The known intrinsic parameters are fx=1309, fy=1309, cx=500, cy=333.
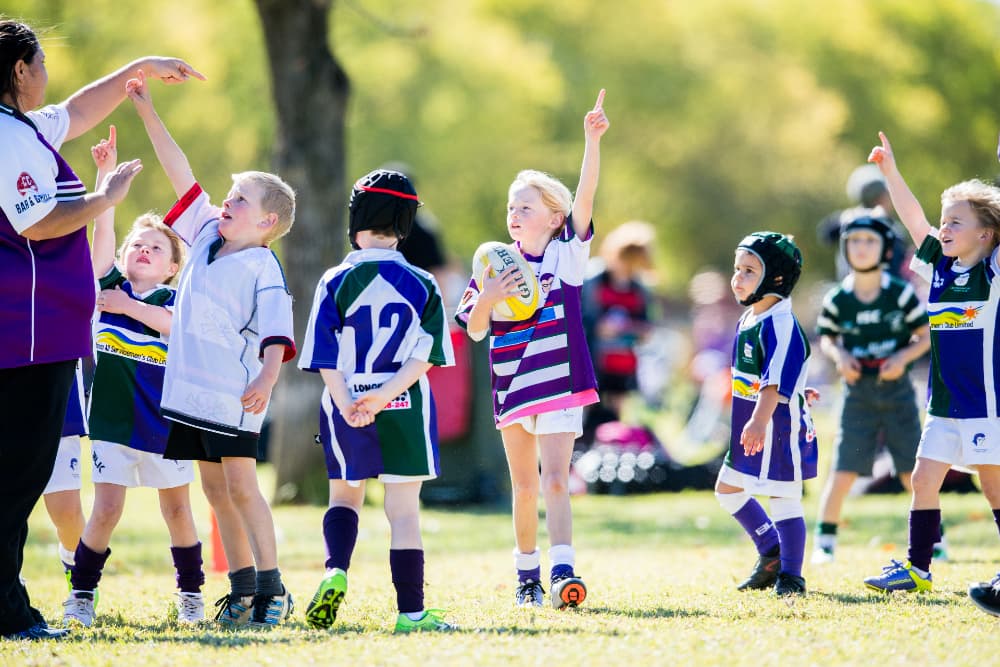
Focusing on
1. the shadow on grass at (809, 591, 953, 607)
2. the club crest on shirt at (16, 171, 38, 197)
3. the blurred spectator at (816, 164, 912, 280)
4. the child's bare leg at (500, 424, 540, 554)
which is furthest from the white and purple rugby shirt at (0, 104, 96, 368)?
the blurred spectator at (816, 164, 912, 280)

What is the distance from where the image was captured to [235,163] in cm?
2928

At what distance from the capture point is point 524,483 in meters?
5.85

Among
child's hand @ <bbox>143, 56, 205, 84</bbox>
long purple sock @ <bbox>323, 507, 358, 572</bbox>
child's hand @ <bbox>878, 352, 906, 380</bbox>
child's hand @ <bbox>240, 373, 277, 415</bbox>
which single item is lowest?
long purple sock @ <bbox>323, 507, 358, 572</bbox>

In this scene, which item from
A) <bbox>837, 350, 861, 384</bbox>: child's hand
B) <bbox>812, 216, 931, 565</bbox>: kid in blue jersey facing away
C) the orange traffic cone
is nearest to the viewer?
the orange traffic cone

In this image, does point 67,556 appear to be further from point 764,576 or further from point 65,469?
point 764,576

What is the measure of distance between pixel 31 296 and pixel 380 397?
1.35 meters

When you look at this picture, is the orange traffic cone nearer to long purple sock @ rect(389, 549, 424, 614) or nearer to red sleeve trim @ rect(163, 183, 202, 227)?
red sleeve trim @ rect(163, 183, 202, 227)

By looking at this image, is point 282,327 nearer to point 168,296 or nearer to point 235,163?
point 168,296

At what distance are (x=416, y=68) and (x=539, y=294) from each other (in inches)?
1129

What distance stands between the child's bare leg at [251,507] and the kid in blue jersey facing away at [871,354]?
3.67 metres

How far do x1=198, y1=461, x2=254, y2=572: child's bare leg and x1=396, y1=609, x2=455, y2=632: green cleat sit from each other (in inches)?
31.6

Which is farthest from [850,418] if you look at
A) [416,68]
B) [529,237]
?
[416,68]

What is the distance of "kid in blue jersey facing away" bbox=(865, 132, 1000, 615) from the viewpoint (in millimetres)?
5727

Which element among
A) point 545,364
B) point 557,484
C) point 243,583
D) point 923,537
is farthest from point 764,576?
point 243,583
